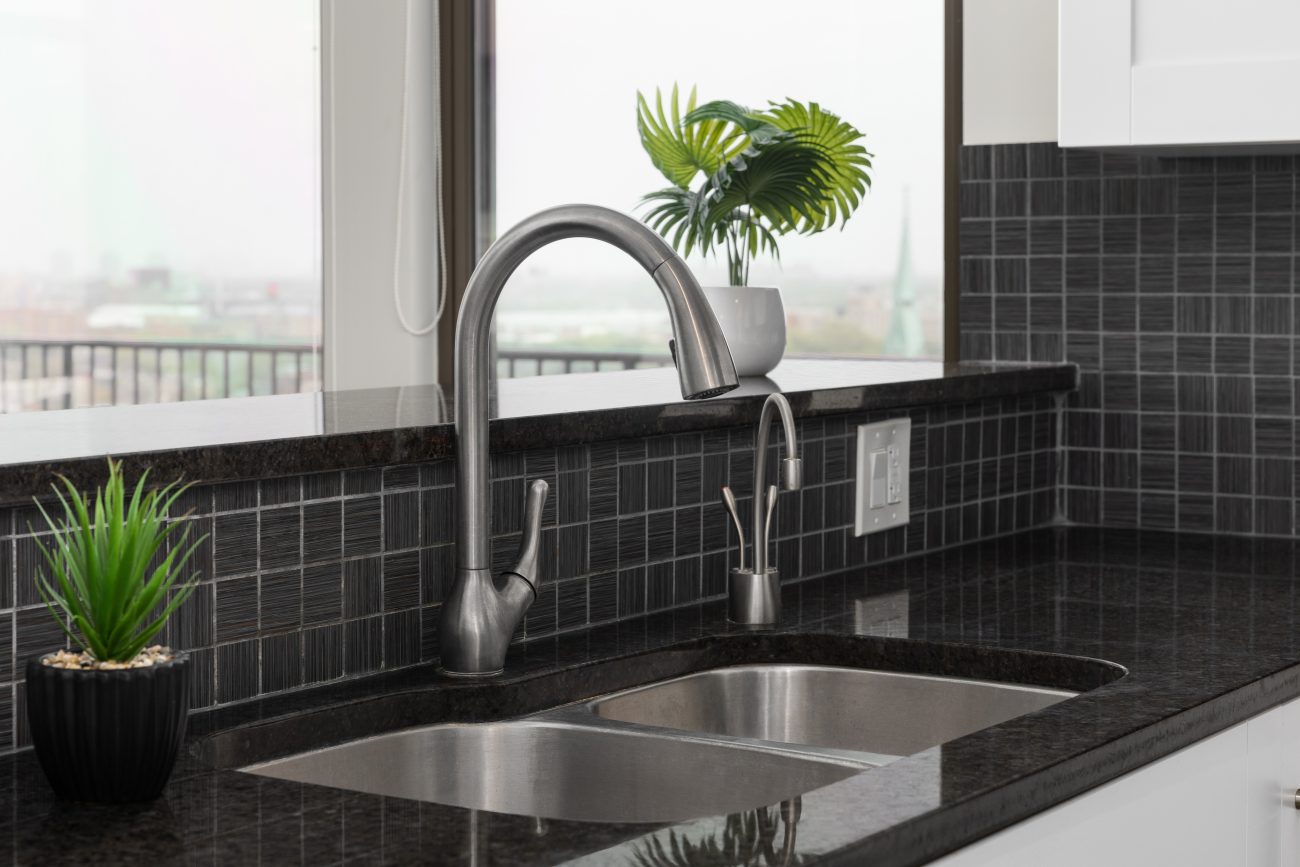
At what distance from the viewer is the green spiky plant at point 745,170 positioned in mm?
2045

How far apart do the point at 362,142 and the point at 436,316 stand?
1.51ft

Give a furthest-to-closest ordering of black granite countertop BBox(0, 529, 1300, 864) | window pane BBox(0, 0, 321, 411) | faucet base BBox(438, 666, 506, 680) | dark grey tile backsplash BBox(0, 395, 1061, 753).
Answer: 1. window pane BBox(0, 0, 321, 411)
2. faucet base BBox(438, 666, 506, 680)
3. dark grey tile backsplash BBox(0, 395, 1061, 753)
4. black granite countertop BBox(0, 529, 1300, 864)

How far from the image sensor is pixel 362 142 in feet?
13.3

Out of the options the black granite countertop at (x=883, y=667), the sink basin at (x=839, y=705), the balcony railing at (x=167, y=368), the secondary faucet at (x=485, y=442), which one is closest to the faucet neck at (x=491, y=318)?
the secondary faucet at (x=485, y=442)

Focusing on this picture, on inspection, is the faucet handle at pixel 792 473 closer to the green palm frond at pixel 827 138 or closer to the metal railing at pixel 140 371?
the green palm frond at pixel 827 138

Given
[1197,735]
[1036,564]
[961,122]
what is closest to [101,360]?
[961,122]

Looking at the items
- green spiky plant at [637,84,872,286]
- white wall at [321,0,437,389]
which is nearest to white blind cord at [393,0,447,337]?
white wall at [321,0,437,389]

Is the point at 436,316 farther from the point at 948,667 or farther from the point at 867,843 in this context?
the point at 867,843

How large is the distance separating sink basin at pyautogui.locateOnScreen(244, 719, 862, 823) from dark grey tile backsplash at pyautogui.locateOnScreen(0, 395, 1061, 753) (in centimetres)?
11

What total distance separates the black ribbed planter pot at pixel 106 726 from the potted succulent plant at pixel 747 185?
1.17 metres

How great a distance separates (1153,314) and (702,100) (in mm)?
1653

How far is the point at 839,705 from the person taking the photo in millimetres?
1564

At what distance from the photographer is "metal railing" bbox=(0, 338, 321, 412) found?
400cm

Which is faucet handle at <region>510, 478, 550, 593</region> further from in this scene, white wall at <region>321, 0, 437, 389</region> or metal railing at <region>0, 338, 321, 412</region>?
metal railing at <region>0, 338, 321, 412</region>
